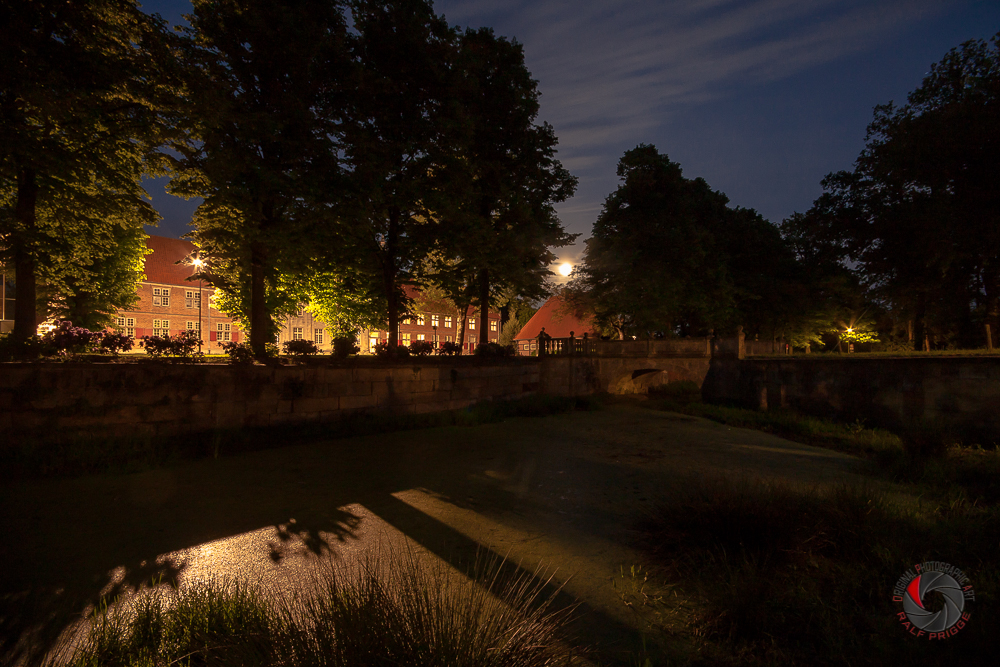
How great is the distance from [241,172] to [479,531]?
11243 mm

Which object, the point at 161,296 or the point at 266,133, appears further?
the point at 161,296

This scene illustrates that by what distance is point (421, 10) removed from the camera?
14.5 meters

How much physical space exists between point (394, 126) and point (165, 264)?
4653 centimetres

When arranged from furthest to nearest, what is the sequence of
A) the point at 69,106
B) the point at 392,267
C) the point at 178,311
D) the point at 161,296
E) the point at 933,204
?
the point at 178,311 < the point at 161,296 < the point at 933,204 < the point at 392,267 < the point at 69,106

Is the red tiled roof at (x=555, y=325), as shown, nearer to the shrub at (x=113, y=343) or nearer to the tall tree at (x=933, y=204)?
the tall tree at (x=933, y=204)

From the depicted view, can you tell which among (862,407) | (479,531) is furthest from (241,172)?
(862,407)

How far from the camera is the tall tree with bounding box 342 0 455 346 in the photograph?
1302 cm

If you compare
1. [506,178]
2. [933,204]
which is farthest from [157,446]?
[933,204]

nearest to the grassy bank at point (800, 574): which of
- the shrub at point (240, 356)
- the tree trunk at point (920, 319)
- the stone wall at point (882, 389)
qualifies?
the shrub at point (240, 356)

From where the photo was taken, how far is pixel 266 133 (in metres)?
11.2

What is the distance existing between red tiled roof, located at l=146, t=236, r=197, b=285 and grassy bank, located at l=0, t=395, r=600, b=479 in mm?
43814

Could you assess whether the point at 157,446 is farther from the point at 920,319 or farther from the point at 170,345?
the point at 920,319

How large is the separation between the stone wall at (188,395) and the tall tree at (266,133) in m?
2.33

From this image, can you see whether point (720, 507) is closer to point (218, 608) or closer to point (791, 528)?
point (791, 528)
